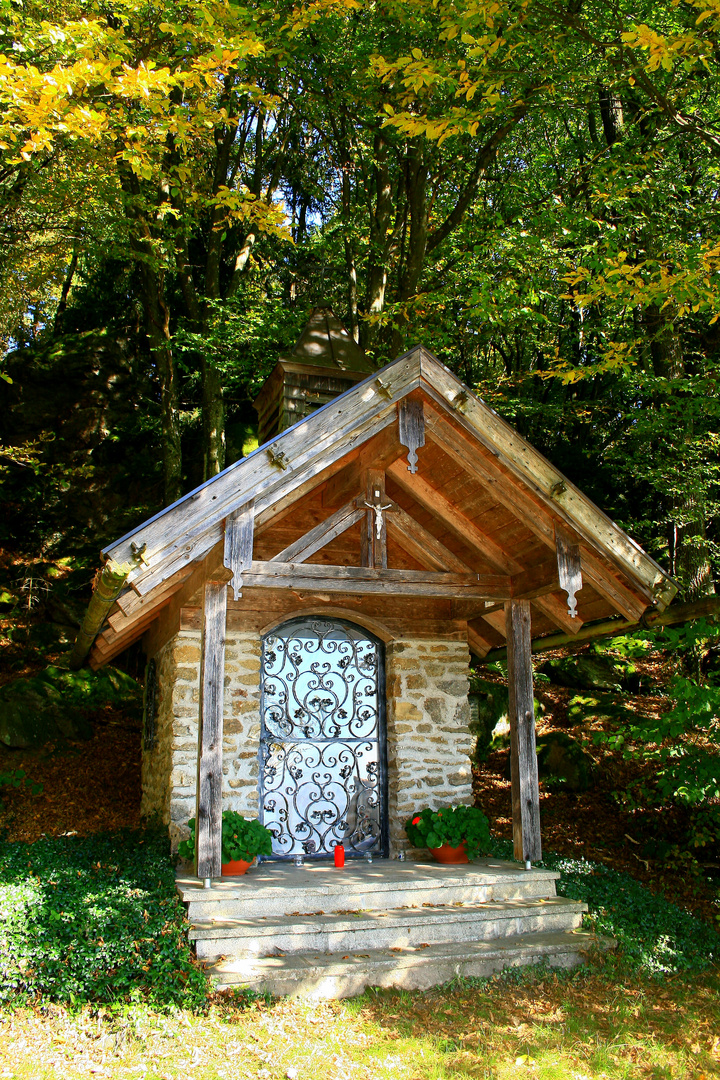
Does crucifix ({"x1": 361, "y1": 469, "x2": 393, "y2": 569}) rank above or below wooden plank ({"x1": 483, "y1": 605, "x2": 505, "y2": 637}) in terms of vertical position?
above

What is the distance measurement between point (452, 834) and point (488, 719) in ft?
14.1

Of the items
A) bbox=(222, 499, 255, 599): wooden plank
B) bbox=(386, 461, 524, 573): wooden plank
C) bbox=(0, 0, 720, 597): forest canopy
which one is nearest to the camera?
bbox=(222, 499, 255, 599): wooden plank

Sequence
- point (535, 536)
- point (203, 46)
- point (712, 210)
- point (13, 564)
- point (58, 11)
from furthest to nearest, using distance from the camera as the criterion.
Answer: point (13, 564) < point (712, 210) < point (58, 11) < point (203, 46) < point (535, 536)

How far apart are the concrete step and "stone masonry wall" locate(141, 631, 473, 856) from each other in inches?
28.0

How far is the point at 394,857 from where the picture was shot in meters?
6.97

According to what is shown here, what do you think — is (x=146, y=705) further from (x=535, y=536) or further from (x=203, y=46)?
(x=203, y=46)

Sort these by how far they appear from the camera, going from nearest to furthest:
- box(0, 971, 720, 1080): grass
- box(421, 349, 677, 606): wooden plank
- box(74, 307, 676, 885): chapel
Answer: box(0, 971, 720, 1080): grass < box(74, 307, 676, 885): chapel < box(421, 349, 677, 606): wooden plank

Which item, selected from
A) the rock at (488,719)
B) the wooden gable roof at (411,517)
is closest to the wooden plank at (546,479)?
the wooden gable roof at (411,517)

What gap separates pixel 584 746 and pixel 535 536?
4729 millimetres

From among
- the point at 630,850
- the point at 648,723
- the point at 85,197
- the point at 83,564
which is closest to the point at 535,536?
the point at 648,723

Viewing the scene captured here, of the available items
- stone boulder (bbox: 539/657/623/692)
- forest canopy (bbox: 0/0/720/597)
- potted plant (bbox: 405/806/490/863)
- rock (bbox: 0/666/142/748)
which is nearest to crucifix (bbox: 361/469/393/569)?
potted plant (bbox: 405/806/490/863)

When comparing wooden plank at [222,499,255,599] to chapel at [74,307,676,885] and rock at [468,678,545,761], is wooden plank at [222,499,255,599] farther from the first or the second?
rock at [468,678,545,761]

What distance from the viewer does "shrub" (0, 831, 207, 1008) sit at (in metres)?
4.27

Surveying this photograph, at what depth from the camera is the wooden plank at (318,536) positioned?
19.4ft
